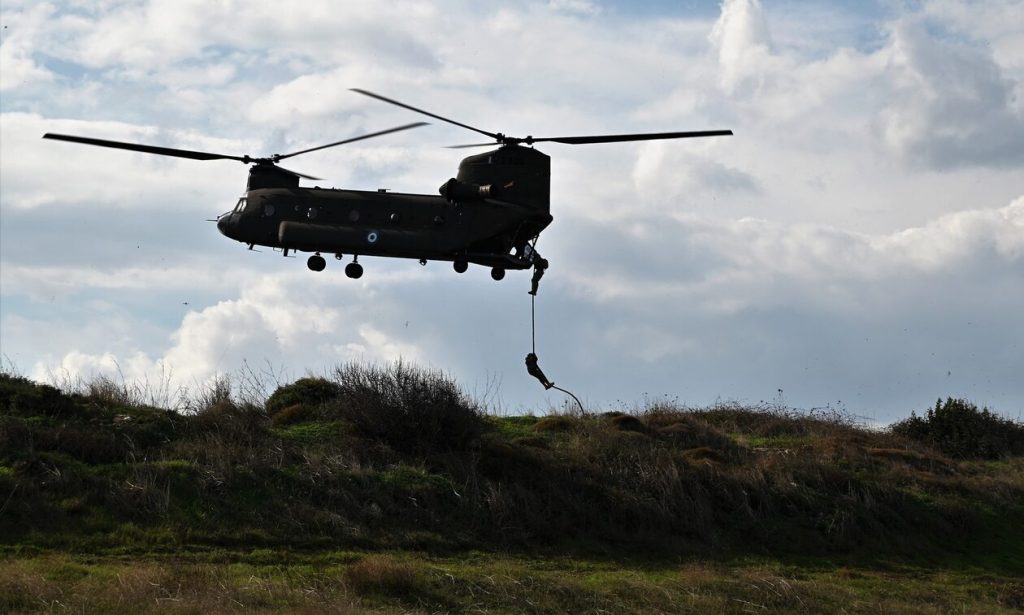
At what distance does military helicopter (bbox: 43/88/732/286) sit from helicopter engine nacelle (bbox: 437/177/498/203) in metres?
0.02

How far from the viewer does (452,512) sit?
1066 inches

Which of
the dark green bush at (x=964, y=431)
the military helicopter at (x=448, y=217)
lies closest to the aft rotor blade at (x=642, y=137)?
the military helicopter at (x=448, y=217)

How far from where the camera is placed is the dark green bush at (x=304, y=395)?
3319 cm

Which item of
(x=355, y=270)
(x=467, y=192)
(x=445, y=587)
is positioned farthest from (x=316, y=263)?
(x=445, y=587)

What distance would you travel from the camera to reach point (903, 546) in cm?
2873

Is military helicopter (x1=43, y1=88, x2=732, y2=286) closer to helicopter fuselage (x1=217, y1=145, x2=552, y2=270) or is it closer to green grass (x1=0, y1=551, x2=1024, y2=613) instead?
helicopter fuselage (x1=217, y1=145, x2=552, y2=270)

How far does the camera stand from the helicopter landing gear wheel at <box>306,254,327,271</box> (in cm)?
2873

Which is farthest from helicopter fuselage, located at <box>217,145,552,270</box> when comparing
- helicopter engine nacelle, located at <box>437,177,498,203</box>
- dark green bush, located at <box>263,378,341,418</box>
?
dark green bush, located at <box>263,378,341,418</box>

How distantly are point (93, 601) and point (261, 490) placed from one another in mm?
7745

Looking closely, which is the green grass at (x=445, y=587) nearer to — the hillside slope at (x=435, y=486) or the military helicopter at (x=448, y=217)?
the hillside slope at (x=435, y=486)

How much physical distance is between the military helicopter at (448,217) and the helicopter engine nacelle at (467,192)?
2 centimetres

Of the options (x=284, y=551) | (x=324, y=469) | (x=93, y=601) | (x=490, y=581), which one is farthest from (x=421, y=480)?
(x=93, y=601)

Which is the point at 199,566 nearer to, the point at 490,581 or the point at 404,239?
the point at 490,581

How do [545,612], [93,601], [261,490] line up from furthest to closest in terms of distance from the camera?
[261,490], [545,612], [93,601]
